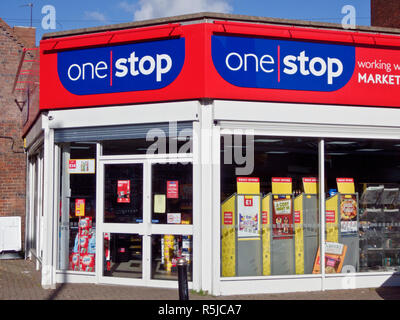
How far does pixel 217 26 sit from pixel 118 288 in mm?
4797

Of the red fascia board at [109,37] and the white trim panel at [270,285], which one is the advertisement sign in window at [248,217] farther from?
the red fascia board at [109,37]

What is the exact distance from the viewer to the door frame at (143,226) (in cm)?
908

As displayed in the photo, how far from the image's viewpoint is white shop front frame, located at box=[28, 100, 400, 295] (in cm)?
870

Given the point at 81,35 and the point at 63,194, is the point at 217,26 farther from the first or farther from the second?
the point at 63,194

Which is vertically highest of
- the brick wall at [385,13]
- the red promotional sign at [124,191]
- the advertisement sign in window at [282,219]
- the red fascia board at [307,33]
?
the brick wall at [385,13]

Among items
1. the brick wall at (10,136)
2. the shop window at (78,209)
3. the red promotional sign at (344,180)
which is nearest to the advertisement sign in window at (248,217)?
the red promotional sign at (344,180)

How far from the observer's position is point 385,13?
58.4 feet

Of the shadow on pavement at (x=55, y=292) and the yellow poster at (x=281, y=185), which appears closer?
the shadow on pavement at (x=55, y=292)

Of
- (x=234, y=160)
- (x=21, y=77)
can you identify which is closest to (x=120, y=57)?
(x=234, y=160)

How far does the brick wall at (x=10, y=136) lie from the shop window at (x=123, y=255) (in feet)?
20.8

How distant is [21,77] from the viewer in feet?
49.2

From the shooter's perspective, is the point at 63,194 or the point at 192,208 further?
the point at 63,194

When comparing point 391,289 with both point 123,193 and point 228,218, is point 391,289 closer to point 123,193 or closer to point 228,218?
point 228,218
